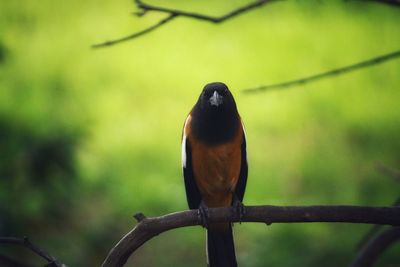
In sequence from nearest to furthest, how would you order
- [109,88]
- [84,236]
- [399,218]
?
[399,218], [84,236], [109,88]

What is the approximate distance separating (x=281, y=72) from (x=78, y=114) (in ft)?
8.28

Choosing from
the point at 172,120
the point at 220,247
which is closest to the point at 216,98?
the point at 220,247

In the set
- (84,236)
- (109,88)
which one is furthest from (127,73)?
(84,236)

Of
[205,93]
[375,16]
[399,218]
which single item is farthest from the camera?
[375,16]

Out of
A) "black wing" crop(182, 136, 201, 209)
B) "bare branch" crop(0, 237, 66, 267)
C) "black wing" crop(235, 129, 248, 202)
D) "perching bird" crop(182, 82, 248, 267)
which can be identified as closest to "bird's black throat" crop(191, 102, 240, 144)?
"perching bird" crop(182, 82, 248, 267)

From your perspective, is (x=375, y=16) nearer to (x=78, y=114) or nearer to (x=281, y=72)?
(x=281, y=72)

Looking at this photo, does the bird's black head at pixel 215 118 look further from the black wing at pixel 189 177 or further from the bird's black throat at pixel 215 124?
the black wing at pixel 189 177

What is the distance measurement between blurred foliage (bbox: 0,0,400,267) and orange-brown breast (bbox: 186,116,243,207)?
1.46 m

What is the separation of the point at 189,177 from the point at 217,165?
241 mm

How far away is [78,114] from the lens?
264 inches

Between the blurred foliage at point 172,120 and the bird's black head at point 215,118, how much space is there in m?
1.34

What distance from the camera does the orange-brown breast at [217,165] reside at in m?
3.41

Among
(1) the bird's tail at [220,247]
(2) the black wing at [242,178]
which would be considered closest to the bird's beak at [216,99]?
(2) the black wing at [242,178]

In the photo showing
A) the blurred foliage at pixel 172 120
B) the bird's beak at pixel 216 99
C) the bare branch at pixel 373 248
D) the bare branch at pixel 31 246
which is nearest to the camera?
the bare branch at pixel 31 246
